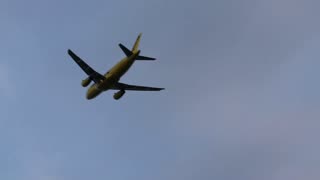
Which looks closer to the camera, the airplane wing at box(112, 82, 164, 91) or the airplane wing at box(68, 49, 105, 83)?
the airplane wing at box(68, 49, 105, 83)

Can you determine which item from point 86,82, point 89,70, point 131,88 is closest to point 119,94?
point 131,88

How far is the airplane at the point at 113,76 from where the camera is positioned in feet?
516

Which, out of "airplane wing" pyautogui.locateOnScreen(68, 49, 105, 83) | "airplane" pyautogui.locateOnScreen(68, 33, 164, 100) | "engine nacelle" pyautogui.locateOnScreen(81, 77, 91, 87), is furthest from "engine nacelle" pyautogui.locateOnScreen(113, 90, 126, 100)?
"airplane wing" pyautogui.locateOnScreen(68, 49, 105, 83)

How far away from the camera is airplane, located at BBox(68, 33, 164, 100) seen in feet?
A: 516

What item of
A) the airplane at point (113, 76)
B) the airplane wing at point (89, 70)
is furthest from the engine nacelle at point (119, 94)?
the airplane wing at point (89, 70)

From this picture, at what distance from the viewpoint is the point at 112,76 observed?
16100cm

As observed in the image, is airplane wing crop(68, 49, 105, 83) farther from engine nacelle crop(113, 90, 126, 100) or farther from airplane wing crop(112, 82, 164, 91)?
engine nacelle crop(113, 90, 126, 100)

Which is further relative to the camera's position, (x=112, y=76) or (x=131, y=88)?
(x=131, y=88)

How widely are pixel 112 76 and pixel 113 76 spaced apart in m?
0.24

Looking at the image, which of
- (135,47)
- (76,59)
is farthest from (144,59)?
(76,59)

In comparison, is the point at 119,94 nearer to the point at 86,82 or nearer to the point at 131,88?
the point at 131,88

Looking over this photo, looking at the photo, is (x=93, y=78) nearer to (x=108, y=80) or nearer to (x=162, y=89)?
(x=108, y=80)

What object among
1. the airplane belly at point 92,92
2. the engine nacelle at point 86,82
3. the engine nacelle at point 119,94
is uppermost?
the engine nacelle at point 119,94

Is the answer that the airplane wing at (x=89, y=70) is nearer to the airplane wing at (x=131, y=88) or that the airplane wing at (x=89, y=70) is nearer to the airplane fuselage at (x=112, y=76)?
the airplane fuselage at (x=112, y=76)
